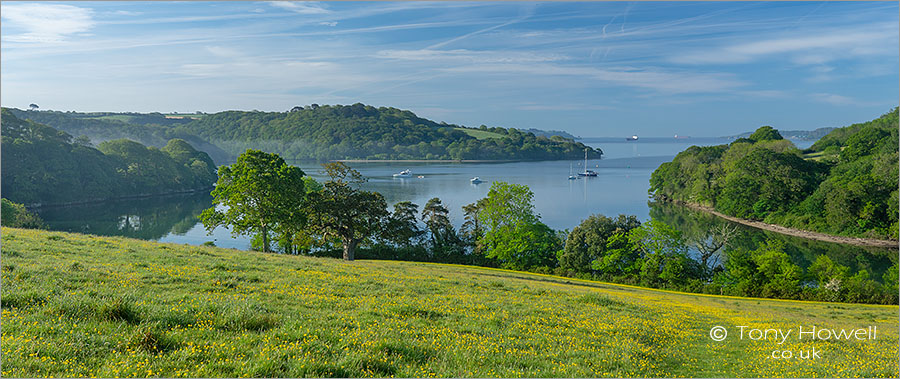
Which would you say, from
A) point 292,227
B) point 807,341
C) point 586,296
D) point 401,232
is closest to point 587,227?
point 401,232

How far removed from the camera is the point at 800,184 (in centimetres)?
8262

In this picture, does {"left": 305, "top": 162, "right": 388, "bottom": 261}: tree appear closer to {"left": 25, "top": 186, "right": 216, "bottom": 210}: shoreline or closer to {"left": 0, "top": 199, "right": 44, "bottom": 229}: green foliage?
{"left": 0, "top": 199, "right": 44, "bottom": 229}: green foliage

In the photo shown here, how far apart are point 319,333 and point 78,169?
121 m

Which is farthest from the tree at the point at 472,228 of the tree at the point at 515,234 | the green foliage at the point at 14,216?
the green foliage at the point at 14,216

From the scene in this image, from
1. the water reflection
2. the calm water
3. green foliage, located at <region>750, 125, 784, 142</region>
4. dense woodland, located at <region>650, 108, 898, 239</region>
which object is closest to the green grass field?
the calm water

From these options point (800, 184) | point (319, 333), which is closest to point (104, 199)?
point (319, 333)

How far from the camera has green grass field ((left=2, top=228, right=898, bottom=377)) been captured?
6.40 metres

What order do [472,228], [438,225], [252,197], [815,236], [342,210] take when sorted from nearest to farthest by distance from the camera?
[252,197] → [342,210] → [438,225] → [472,228] → [815,236]

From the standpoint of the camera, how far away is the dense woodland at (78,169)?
90.2m

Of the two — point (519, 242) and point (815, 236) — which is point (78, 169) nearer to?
point (519, 242)

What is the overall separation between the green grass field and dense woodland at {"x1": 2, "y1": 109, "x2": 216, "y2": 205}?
98.5 meters

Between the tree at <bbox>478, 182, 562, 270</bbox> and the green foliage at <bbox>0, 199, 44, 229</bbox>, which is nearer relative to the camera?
the green foliage at <bbox>0, 199, 44, 229</bbox>

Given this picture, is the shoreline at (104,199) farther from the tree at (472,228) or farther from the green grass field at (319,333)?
the green grass field at (319,333)

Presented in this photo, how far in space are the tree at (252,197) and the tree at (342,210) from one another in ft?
5.24
